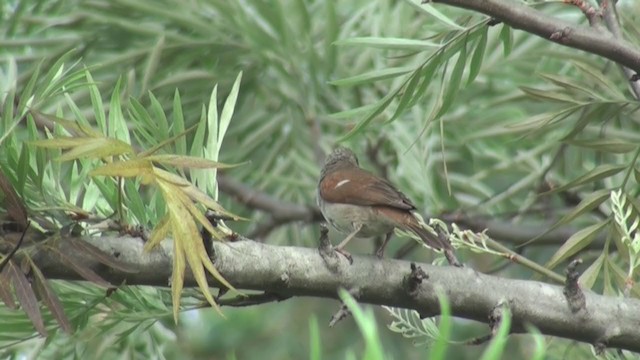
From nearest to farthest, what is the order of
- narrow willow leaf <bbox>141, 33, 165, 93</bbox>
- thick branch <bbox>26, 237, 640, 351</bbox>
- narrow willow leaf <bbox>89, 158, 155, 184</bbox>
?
narrow willow leaf <bbox>89, 158, 155, 184</bbox>
thick branch <bbox>26, 237, 640, 351</bbox>
narrow willow leaf <bbox>141, 33, 165, 93</bbox>

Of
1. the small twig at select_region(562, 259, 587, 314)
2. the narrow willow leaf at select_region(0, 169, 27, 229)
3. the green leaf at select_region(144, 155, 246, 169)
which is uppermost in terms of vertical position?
the green leaf at select_region(144, 155, 246, 169)

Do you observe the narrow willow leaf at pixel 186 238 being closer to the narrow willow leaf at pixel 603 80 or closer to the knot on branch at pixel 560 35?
the knot on branch at pixel 560 35

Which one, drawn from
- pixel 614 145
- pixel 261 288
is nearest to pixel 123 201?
pixel 261 288

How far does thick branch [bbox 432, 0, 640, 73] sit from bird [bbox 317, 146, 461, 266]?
0.49 metres

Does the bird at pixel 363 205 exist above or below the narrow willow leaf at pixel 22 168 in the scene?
below

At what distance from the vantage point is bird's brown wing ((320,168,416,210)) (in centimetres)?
210

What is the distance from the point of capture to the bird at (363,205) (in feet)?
6.82

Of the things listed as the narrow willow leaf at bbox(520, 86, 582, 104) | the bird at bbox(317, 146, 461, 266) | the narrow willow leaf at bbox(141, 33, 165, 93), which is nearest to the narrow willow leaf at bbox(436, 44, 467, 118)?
the narrow willow leaf at bbox(520, 86, 582, 104)

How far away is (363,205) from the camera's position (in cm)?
215

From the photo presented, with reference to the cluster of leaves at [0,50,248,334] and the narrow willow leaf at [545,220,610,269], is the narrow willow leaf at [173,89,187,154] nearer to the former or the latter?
the cluster of leaves at [0,50,248,334]

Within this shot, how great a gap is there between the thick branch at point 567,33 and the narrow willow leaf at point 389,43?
0.62 feet

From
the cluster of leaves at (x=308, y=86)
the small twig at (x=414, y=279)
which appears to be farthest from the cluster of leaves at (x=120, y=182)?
the cluster of leaves at (x=308, y=86)

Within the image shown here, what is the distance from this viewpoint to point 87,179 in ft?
5.09

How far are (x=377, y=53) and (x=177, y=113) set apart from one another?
143 cm
